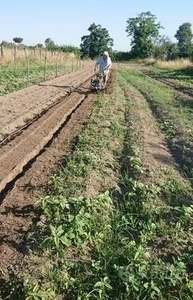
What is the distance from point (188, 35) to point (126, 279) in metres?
123

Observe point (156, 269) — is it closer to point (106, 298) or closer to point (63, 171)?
point (106, 298)

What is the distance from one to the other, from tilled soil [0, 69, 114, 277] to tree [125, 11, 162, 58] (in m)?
73.6

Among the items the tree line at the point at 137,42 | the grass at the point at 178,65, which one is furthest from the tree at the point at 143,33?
the grass at the point at 178,65

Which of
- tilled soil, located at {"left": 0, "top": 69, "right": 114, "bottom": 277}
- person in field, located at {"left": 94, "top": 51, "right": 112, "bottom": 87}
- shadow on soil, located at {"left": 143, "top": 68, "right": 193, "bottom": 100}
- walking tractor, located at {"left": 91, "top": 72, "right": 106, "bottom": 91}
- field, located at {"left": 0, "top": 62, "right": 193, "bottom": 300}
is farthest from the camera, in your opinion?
shadow on soil, located at {"left": 143, "top": 68, "right": 193, "bottom": 100}

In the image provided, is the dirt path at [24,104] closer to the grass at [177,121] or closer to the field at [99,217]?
the field at [99,217]

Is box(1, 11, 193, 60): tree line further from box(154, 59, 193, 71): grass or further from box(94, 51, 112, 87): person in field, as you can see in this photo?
box(94, 51, 112, 87): person in field

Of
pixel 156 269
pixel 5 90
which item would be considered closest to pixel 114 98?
pixel 5 90

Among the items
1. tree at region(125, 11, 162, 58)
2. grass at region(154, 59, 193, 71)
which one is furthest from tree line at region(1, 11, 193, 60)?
grass at region(154, 59, 193, 71)

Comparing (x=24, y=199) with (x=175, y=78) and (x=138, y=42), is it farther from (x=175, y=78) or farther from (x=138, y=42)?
(x=138, y=42)

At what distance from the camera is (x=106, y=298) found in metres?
4.23

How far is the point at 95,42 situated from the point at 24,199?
80.2m

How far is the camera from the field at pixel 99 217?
4352 millimetres

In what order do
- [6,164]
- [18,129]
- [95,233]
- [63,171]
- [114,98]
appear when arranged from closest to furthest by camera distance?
[95,233] < [63,171] < [6,164] < [18,129] < [114,98]

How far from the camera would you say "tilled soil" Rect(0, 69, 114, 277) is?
4941mm
